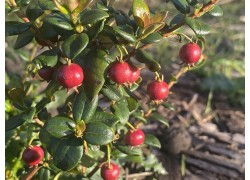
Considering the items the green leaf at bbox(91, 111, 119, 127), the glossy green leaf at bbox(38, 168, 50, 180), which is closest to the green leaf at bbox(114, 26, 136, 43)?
the green leaf at bbox(91, 111, 119, 127)

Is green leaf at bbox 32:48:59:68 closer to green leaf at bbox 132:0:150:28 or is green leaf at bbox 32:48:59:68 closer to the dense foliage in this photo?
the dense foliage

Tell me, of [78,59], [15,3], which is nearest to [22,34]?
[15,3]

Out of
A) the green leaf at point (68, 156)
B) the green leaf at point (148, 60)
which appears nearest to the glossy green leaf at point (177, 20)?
the green leaf at point (148, 60)

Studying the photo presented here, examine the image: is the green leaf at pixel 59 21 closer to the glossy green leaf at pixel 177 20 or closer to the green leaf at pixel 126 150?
the glossy green leaf at pixel 177 20

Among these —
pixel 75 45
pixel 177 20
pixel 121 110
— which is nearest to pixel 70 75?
pixel 75 45

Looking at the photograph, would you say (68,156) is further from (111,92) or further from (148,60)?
(148,60)

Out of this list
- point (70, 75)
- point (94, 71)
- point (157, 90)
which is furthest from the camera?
point (157, 90)

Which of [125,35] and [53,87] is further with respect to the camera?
[53,87]
